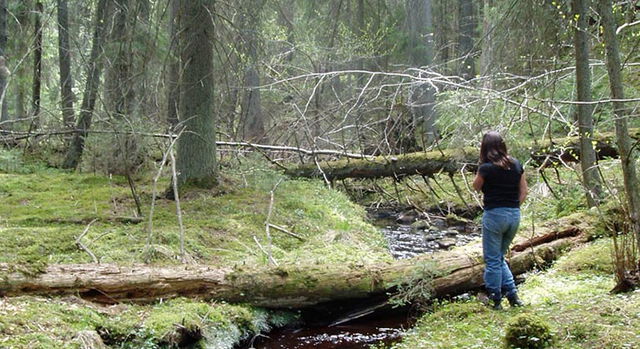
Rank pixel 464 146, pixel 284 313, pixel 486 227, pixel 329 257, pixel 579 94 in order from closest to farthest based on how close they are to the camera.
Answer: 1. pixel 486 227
2. pixel 284 313
3. pixel 329 257
4. pixel 579 94
5. pixel 464 146

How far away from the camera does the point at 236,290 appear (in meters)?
6.16

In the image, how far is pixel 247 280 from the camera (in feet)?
20.4

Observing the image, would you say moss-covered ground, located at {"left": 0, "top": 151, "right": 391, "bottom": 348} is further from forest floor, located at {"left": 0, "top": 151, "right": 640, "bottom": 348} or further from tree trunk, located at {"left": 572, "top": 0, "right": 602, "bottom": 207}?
tree trunk, located at {"left": 572, "top": 0, "right": 602, "bottom": 207}

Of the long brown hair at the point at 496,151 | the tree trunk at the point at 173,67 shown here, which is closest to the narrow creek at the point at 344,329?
the long brown hair at the point at 496,151

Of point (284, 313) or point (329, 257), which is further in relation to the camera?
point (329, 257)

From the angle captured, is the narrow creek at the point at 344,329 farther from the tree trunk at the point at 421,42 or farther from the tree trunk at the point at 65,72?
the tree trunk at the point at 421,42

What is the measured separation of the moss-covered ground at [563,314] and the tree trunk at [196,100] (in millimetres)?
4938

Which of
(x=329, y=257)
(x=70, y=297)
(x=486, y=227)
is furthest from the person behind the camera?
(x=329, y=257)

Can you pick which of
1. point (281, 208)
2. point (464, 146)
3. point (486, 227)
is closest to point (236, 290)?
point (486, 227)

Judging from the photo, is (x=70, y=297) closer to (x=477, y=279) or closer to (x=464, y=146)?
(x=477, y=279)

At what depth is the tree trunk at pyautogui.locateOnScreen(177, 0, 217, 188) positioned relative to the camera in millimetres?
9359

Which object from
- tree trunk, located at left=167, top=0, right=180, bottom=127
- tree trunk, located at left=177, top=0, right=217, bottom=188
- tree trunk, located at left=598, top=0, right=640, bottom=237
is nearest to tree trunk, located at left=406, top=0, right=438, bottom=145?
tree trunk, located at left=167, top=0, right=180, bottom=127

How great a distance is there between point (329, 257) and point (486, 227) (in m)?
2.12

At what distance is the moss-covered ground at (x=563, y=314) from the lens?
4.57 meters
